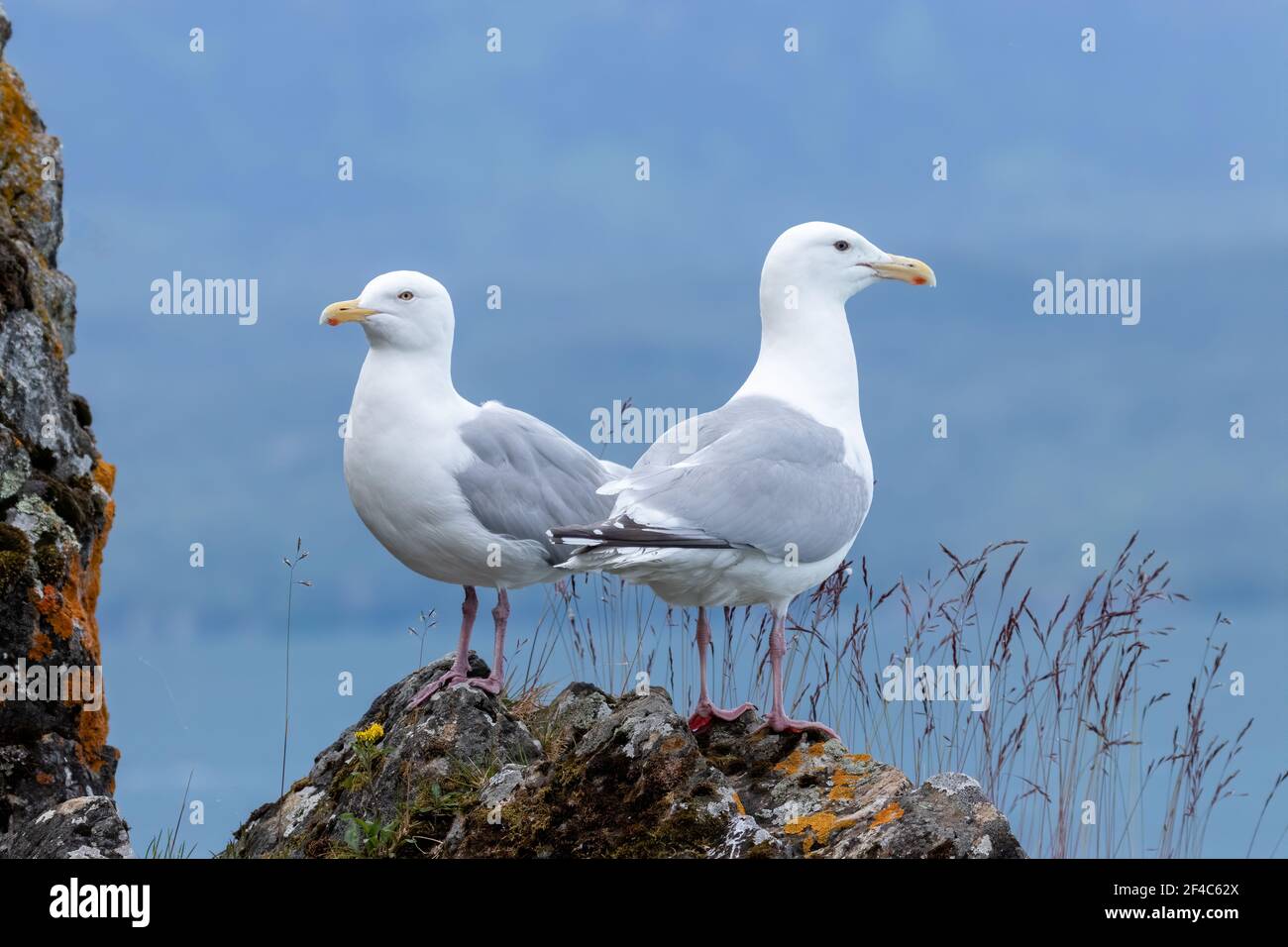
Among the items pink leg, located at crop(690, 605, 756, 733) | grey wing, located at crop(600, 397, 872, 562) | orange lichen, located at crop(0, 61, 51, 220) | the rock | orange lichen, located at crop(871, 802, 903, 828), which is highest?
orange lichen, located at crop(0, 61, 51, 220)

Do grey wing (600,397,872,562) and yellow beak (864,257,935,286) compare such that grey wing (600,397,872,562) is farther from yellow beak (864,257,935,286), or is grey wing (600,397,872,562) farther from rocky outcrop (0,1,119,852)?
rocky outcrop (0,1,119,852)

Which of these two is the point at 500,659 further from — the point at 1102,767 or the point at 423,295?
the point at 1102,767

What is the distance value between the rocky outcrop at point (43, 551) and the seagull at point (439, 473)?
70.4 inches

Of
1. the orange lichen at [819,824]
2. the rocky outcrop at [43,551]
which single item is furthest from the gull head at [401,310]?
the orange lichen at [819,824]

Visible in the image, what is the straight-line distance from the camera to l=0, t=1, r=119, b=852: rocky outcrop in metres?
7.74

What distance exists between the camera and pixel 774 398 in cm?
720

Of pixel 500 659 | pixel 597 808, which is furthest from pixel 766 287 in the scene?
pixel 597 808

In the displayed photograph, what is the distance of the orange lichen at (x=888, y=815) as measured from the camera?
217 inches

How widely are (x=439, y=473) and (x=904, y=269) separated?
Answer: 8.47ft

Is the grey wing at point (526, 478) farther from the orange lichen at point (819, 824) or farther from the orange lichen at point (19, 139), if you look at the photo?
the orange lichen at point (19, 139)

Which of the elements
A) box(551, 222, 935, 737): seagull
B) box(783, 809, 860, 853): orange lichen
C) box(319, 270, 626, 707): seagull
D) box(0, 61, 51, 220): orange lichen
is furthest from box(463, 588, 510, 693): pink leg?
box(0, 61, 51, 220): orange lichen

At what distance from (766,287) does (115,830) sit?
3.97 m

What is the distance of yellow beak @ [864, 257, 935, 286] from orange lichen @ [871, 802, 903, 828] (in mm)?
2990

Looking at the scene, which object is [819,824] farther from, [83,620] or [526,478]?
[83,620]
